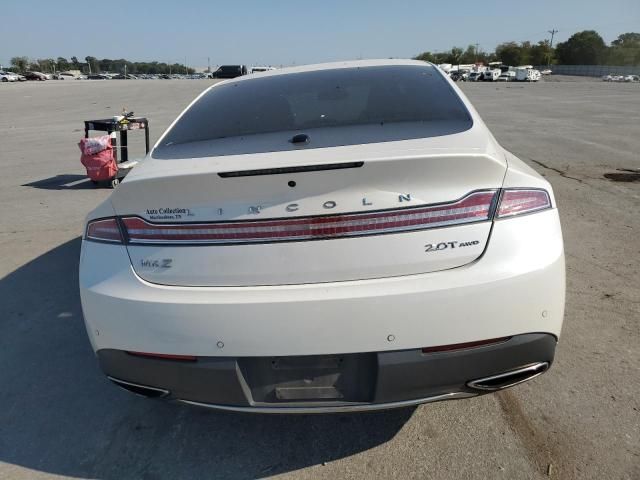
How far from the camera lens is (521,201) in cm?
196

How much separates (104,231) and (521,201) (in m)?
1.71

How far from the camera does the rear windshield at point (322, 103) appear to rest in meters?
2.54

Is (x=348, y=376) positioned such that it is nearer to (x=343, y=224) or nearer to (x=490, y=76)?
(x=343, y=224)

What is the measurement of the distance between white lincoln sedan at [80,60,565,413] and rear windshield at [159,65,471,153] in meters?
0.54

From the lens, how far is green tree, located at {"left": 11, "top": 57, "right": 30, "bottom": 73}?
123 metres

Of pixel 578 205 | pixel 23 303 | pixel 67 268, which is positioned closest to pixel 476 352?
pixel 23 303

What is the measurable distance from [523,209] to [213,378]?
1.38 m

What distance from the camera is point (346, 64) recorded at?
3.59 meters

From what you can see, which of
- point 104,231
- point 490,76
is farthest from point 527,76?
point 104,231

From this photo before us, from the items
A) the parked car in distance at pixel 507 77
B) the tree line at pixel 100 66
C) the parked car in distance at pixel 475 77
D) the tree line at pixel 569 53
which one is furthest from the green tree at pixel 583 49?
the tree line at pixel 100 66

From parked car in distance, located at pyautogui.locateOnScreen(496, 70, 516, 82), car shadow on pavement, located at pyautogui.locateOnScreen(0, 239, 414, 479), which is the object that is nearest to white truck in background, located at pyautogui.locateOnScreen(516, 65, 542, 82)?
parked car in distance, located at pyautogui.locateOnScreen(496, 70, 516, 82)

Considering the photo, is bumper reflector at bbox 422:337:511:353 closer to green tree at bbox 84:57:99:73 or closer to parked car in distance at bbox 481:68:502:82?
parked car in distance at bbox 481:68:502:82

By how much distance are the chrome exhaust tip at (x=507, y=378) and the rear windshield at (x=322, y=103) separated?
3.64 feet

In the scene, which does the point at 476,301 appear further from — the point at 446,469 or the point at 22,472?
the point at 22,472
